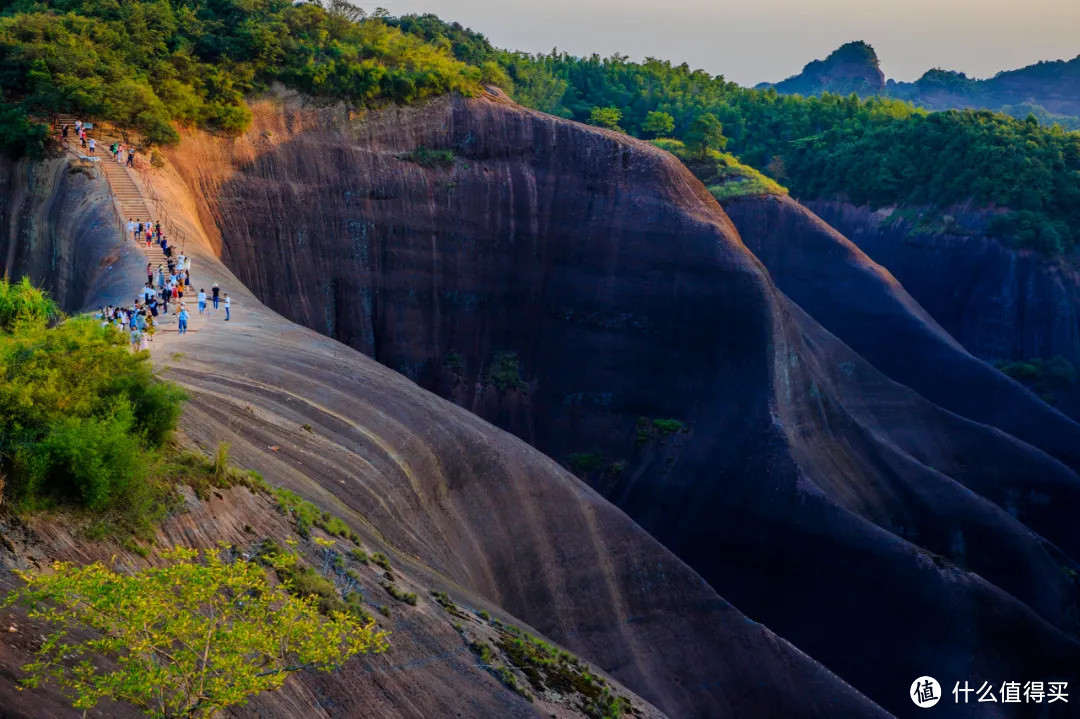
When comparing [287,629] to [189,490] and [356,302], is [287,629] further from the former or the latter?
[356,302]

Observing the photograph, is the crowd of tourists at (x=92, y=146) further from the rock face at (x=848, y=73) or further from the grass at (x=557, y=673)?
the rock face at (x=848, y=73)

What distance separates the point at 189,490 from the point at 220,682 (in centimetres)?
492

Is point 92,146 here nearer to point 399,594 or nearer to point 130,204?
point 130,204

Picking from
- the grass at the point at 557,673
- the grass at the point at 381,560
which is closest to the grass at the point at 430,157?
the grass at the point at 557,673

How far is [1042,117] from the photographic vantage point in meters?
148

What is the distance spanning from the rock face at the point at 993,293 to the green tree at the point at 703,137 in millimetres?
15380

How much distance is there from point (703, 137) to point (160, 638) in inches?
1939

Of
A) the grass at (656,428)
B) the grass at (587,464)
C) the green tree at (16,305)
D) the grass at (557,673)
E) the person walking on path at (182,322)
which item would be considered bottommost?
the grass at (587,464)

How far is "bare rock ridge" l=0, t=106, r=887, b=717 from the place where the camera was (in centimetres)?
1927

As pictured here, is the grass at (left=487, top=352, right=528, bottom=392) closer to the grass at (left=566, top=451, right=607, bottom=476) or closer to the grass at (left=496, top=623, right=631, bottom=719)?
the grass at (left=566, top=451, right=607, bottom=476)

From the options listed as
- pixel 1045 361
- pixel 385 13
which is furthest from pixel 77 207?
pixel 1045 361

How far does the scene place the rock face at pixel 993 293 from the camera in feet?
196

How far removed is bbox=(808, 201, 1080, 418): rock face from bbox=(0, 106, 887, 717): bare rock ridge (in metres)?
39.4

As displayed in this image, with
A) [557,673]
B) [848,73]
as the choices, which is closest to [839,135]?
[557,673]
